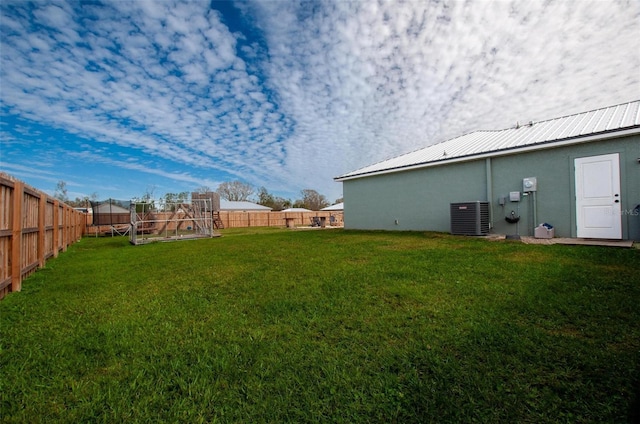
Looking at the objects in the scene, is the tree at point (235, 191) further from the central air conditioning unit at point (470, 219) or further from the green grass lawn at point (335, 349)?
the green grass lawn at point (335, 349)

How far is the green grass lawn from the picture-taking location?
1558 millimetres

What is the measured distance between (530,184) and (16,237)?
11744 millimetres

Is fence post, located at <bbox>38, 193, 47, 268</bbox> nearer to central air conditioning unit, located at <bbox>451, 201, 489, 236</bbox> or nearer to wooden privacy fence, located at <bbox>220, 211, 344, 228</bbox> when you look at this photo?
central air conditioning unit, located at <bbox>451, 201, 489, 236</bbox>

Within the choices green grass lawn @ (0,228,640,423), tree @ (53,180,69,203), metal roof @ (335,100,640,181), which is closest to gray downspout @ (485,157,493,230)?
metal roof @ (335,100,640,181)

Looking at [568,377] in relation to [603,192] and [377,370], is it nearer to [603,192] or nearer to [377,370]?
[377,370]

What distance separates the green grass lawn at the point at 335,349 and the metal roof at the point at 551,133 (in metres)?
4.95

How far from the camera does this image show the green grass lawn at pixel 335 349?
1.56m

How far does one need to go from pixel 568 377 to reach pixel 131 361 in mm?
3033

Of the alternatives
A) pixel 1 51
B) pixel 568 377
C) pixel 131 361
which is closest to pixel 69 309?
pixel 131 361

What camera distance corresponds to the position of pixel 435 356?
6.60ft

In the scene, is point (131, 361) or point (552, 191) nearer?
point (131, 361)

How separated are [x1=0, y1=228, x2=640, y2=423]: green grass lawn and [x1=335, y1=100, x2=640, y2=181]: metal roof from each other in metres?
4.95

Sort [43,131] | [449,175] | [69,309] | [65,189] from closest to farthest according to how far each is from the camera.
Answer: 1. [69,309]
2. [449,175]
3. [43,131]
4. [65,189]

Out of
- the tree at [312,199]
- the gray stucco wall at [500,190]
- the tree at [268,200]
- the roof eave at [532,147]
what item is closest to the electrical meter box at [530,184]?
the gray stucco wall at [500,190]
